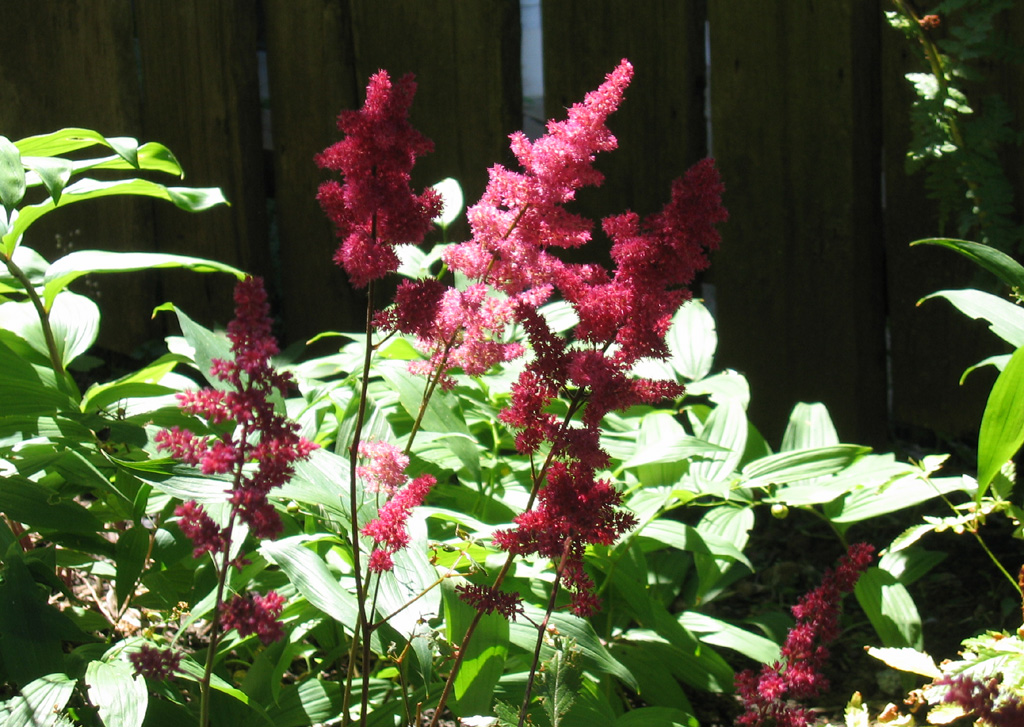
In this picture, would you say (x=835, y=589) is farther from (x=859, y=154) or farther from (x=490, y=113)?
(x=490, y=113)

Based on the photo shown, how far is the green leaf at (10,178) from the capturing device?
1074mm

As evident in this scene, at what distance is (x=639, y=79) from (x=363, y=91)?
841 mm

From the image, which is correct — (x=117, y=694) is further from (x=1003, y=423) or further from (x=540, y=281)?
(x=1003, y=423)

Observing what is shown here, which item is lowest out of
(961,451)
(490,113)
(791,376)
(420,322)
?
(961,451)

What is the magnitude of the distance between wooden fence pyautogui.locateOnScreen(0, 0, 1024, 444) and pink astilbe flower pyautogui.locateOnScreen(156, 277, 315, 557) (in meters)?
1.28

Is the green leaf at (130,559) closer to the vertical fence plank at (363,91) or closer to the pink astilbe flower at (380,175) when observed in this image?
the pink astilbe flower at (380,175)

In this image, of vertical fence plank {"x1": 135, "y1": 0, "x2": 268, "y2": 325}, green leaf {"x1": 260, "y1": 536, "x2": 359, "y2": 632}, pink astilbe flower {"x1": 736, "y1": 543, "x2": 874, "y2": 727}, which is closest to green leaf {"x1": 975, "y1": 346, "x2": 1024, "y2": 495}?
pink astilbe flower {"x1": 736, "y1": 543, "x2": 874, "y2": 727}

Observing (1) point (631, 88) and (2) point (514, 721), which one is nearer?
(2) point (514, 721)

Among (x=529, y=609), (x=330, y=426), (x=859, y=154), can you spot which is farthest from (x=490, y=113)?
(x=529, y=609)

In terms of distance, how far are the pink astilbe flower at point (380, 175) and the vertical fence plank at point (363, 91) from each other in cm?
176

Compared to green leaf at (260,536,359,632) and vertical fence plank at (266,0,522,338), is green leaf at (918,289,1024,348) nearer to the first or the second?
green leaf at (260,536,359,632)

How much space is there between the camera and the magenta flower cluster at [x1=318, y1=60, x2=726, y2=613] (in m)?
0.86

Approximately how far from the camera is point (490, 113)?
2598 millimetres

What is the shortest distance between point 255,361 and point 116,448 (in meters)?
0.86
